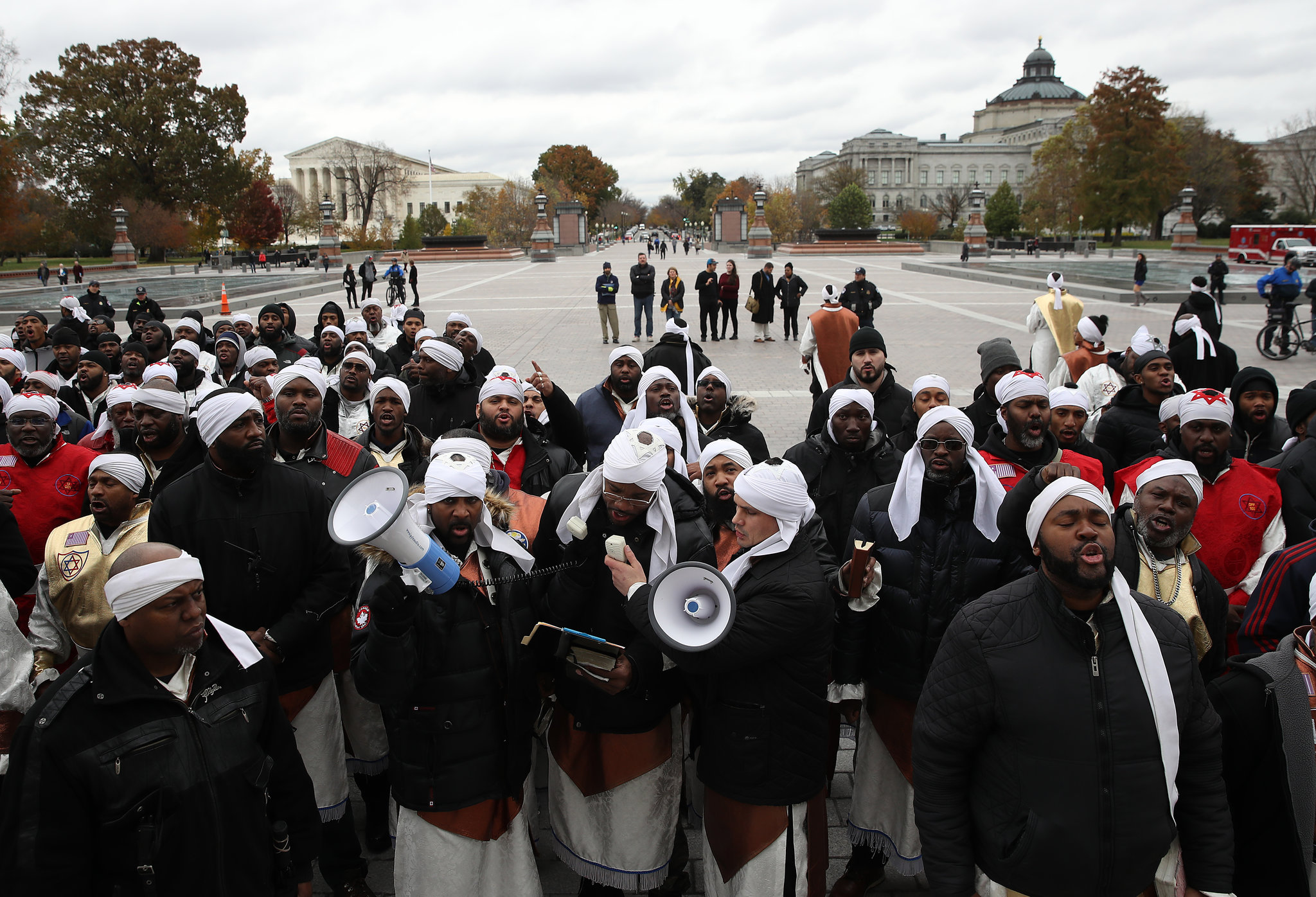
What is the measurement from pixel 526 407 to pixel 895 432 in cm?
270

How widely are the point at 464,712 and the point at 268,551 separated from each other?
1161 mm

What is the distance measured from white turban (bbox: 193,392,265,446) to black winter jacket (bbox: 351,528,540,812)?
42.1 inches

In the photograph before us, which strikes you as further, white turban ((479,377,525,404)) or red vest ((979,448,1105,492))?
white turban ((479,377,525,404))

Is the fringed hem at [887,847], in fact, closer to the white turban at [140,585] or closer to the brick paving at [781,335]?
the brick paving at [781,335]

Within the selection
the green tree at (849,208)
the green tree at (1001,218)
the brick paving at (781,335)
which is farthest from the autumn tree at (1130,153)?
the brick paving at (781,335)

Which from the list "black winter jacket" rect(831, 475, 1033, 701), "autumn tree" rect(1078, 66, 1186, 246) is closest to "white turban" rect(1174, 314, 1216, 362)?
"black winter jacket" rect(831, 475, 1033, 701)

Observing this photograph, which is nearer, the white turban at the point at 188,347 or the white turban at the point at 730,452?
the white turban at the point at 730,452

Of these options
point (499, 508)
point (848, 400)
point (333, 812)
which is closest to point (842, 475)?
point (848, 400)

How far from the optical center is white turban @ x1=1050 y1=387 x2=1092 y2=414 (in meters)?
4.92

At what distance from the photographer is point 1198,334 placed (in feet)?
25.7

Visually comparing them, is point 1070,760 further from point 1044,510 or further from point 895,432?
point 895,432

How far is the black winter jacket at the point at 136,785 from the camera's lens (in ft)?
7.33

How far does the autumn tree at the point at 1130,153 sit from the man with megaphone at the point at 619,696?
221 ft

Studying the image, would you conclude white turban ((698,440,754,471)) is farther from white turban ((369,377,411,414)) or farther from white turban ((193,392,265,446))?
white turban ((369,377,411,414))
